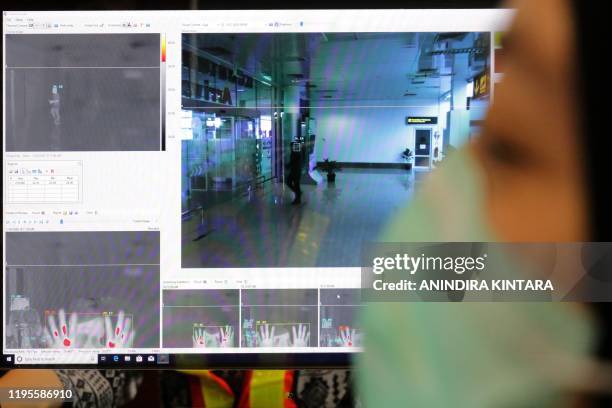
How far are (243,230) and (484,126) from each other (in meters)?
0.28

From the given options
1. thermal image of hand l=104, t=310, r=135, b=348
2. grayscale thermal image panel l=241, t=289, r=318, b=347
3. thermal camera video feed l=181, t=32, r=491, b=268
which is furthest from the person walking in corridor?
thermal image of hand l=104, t=310, r=135, b=348

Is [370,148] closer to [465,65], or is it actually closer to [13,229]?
[465,65]

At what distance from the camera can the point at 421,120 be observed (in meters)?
0.58

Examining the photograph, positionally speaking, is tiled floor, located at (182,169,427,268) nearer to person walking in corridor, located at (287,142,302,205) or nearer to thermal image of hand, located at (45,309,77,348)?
person walking in corridor, located at (287,142,302,205)

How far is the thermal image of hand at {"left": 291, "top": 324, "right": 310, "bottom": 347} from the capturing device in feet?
1.99

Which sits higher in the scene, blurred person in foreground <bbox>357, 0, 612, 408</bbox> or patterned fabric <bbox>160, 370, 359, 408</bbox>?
blurred person in foreground <bbox>357, 0, 612, 408</bbox>

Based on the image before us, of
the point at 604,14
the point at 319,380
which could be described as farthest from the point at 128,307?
the point at 604,14

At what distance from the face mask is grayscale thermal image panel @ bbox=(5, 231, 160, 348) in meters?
0.24

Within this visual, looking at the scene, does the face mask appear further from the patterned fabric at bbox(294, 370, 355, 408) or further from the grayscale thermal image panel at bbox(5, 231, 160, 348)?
the grayscale thermal image panel at bbox(5, 231, 160, 348)

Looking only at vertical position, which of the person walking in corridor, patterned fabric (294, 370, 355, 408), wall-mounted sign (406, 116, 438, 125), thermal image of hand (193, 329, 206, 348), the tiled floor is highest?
wall-mounted sign (406, 116, 438, 125)

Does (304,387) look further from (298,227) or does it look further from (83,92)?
(83,92)

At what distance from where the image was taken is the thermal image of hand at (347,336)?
1.98 ft
